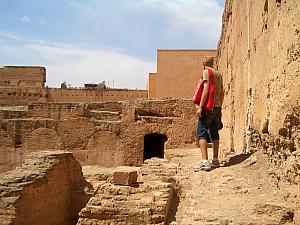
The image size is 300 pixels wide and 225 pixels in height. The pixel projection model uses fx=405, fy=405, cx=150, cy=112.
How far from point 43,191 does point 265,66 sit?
4805 millimetres

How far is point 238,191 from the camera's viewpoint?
4277mm

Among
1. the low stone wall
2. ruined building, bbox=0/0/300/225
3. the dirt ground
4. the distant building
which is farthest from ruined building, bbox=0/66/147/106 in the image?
the low stone wall

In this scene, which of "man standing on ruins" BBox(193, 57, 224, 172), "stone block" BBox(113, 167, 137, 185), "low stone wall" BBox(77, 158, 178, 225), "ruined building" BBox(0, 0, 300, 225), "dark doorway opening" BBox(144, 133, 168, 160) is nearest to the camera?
"ruined building" BBox(0, 0, 300, 225)

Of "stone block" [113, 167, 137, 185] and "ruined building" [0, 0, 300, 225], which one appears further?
"stone block" [113, 167, 137, 185]

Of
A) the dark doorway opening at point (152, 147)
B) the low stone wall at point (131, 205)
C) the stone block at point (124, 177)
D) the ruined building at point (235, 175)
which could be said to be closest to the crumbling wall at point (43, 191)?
the ruined building at point (235, 175)

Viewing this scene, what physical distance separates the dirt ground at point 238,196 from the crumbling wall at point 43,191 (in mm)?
2933

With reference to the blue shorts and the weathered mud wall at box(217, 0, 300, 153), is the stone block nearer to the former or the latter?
the blue shorts

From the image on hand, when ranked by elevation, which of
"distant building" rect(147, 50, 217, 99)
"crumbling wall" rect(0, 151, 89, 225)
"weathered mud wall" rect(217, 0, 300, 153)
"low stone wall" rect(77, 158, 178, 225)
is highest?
"distant building" rect(147, 50, 217, 99)

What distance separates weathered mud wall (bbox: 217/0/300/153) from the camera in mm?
3641

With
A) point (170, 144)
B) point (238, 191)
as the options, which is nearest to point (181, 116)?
point (170, 144)

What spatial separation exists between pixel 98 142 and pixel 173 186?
10220 millimetres

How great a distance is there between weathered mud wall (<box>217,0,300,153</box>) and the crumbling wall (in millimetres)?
3571

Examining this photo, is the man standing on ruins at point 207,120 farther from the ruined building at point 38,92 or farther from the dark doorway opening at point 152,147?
the ruined building at point 38,92

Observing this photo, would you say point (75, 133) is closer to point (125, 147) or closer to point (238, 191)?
point (125, 147)
